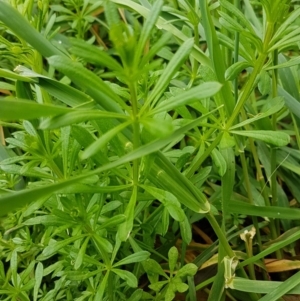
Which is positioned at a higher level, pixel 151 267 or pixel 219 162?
pixel 219 162

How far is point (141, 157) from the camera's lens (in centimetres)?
62

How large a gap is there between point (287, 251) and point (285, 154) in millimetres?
197

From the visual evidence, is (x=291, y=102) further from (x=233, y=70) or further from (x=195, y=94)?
(x=195, y=94)

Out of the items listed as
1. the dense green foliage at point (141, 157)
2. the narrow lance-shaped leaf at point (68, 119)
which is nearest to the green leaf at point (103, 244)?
the dense green foliage at point (141, 157)

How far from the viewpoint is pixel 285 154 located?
1.00 meters

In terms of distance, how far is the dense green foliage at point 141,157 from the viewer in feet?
1.58

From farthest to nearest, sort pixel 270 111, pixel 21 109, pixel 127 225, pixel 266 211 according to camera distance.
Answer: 1. pixel 266 211
2. pixel 270 111
3. pixel 127 225
4. pixel 21 109

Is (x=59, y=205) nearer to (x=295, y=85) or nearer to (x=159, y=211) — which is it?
(x=159, y=211)

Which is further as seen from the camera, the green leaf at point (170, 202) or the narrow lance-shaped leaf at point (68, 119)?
the green leaf at point (170, 202)

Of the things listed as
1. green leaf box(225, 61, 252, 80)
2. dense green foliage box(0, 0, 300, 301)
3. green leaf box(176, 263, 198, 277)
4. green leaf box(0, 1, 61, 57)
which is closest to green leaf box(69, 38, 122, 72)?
dense green foliage box(0, 0, 300, 301)

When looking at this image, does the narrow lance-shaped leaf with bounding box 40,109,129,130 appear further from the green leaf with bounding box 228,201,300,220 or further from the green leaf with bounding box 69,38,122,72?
the green leaf with bounding box 228,201,300,220

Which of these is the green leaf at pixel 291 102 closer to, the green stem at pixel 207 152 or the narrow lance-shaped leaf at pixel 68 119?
the green stem at pixel 207 152

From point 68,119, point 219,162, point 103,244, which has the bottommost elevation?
point 103,244

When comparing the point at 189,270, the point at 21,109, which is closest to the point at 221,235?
the point at 189,270
